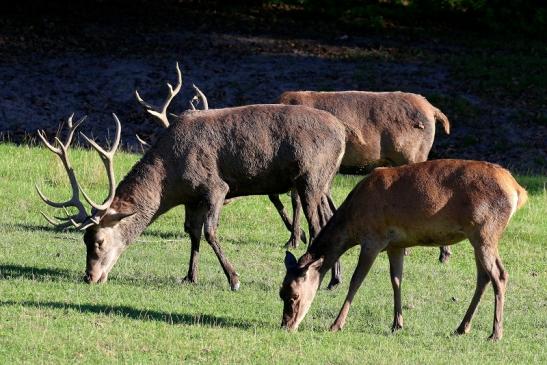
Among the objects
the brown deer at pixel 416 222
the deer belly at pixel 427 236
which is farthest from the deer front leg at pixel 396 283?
the deer belly at pixel 427 236

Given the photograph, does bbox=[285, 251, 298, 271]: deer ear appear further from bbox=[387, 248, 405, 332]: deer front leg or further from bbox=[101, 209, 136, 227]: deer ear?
bbox=[101, 209, 136, 227]: deer ear

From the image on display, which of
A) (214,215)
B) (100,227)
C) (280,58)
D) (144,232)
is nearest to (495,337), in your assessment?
(214,215)

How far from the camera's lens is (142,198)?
41.3ft

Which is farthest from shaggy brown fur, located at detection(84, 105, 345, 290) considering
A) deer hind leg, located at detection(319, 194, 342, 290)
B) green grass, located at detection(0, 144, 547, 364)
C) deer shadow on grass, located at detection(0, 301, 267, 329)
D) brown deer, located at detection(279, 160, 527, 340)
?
brown deer, located at detection(279, 160, 527, 340)

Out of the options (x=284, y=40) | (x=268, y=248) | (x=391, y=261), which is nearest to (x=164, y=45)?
(x=284, y=40)

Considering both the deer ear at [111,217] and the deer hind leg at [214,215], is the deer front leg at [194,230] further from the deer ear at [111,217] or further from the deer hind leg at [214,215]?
the deer ear at [111,217]

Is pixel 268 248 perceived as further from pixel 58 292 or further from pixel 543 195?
pixel 543 195

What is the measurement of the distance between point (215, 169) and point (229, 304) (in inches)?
70.3

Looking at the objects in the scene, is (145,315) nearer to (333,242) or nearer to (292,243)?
(333,242)

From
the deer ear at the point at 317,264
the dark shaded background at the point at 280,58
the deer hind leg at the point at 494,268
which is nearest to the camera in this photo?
the deer hind leg at the point at 494,268

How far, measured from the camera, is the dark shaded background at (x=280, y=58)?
72.8 feet

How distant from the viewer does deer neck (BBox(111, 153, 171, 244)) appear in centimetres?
1253

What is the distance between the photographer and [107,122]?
22.0m

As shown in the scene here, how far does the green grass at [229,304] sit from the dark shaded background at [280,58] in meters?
5.42
